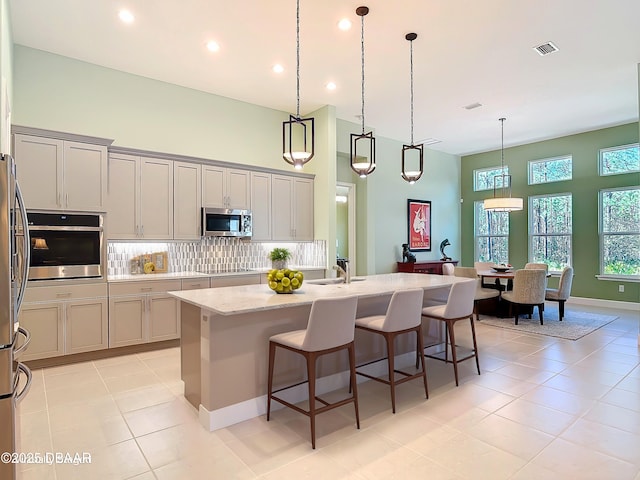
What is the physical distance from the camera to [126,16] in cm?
371

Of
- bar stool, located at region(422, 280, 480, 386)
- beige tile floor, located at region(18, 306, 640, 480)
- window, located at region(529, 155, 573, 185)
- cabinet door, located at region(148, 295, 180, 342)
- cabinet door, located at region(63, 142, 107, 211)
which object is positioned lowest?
beige tile floor, located at region(18, 306, 640, 480)

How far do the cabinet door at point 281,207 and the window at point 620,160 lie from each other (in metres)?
6.21

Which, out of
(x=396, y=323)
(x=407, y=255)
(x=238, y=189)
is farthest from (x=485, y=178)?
(x=396, y=323)

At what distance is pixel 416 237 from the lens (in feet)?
28.9

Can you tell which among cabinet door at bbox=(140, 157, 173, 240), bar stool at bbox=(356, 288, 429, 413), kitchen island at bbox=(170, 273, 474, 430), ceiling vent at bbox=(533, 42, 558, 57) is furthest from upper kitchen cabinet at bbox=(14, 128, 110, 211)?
ceiling vent at bbox=(533, 42, 558, 57)

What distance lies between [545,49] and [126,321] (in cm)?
575

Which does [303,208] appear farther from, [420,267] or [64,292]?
[64,292]

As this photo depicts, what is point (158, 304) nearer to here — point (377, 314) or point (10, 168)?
point (377, 314)

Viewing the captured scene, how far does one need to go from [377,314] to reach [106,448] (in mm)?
2496

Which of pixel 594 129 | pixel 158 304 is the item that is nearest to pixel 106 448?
pixel 158 304

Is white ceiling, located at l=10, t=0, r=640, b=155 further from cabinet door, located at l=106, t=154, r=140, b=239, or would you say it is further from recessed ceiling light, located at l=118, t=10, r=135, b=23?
cabinet door, located at l=106, t=154, r=140, b=239

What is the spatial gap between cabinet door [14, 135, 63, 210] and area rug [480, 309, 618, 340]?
20.3ft

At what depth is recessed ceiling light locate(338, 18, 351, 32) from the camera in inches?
149

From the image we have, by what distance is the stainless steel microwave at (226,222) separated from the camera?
17.5ft
